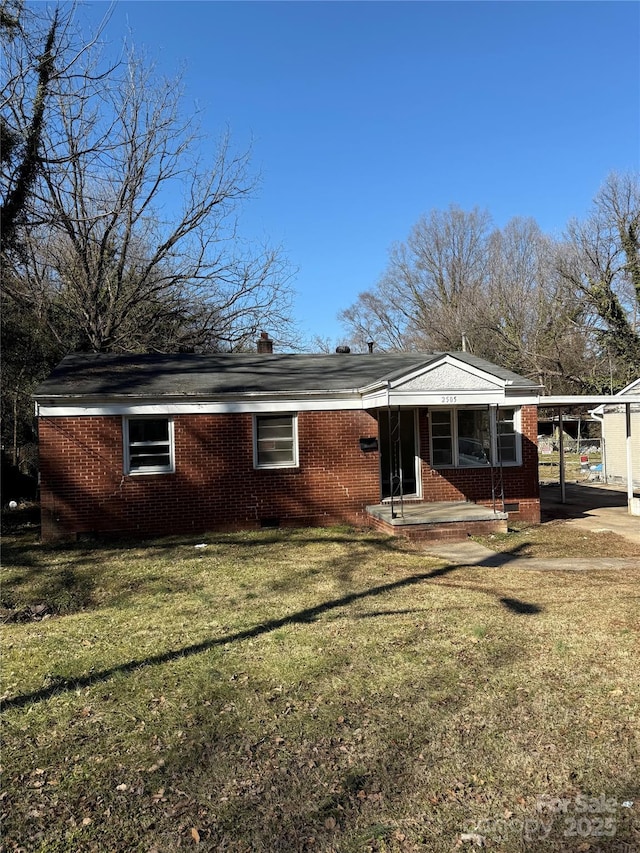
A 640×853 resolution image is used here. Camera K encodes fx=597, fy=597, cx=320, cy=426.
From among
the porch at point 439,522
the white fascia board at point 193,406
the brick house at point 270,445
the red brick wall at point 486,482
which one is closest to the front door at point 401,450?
the brick house at point 270,445

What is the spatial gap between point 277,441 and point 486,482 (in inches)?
190

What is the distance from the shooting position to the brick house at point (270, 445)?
11672 mm

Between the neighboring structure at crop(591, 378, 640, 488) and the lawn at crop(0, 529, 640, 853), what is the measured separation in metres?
13.9

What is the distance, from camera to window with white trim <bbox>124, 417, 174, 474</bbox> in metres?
12.1

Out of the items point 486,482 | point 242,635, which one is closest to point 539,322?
point 486,482

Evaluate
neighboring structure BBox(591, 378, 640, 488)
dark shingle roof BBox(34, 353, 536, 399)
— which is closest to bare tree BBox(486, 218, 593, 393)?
neighboring structure BBox(591, 378, 640, 488)

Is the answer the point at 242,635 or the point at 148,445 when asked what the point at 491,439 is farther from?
the point at 242,635

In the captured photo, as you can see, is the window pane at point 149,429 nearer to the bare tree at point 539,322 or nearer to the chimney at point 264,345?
the chimney at point 264,345

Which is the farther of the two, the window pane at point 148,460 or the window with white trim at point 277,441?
the window with white trim at point 277,441

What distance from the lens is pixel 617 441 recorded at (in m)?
21.0

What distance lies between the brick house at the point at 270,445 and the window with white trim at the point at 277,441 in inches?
1.0

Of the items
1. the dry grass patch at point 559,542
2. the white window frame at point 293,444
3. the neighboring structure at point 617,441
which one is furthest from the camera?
the neighboring structure at point 617,441

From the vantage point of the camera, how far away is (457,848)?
2.84 m

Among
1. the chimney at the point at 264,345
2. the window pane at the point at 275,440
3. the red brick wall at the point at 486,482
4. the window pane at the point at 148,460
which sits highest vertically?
the chimney at the point at 264,345
